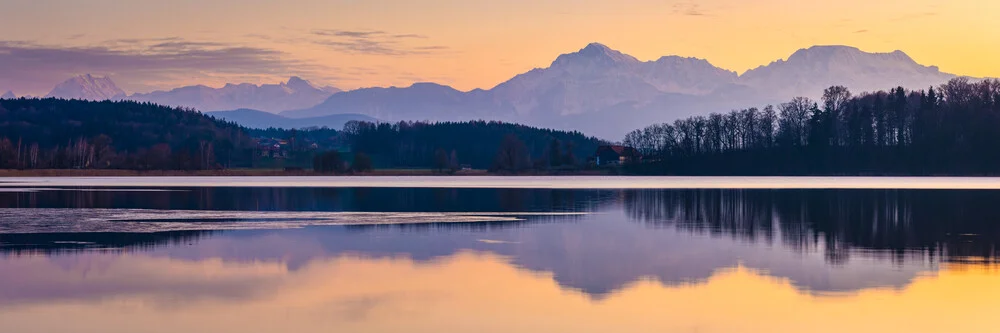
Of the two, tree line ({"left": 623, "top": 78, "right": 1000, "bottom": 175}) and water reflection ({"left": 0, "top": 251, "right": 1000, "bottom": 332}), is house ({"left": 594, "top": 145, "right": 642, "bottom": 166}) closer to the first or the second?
tree line ({"left": 623, "top": 78, "right": 1000, "bottom": 175})

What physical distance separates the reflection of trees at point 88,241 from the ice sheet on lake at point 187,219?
4.85ft

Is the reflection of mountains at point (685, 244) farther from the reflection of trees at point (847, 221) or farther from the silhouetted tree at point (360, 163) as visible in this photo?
the silhouetted tree at point (360, 163)

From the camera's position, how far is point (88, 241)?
25.8m

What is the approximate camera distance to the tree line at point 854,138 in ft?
376

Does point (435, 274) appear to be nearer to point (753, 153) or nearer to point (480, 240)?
point (480, 240)

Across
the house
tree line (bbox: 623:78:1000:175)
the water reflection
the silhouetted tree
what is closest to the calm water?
the water reflection

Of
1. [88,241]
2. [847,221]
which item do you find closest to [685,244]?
[847,221]

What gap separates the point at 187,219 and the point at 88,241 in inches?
369

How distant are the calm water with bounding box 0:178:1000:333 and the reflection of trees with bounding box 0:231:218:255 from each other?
8 cm

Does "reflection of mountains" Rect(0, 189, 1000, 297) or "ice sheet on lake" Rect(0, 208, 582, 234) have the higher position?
"ice sheet on lake" Rect(0, 208, 582, 234)

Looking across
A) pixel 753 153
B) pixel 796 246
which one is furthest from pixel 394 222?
pixel 753 153

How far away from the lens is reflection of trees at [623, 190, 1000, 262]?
82.1 ft

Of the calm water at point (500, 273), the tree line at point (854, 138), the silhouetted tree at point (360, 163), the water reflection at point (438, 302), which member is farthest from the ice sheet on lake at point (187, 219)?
the silhouetted tree at point (360, 163)

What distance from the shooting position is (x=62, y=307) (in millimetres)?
15688
